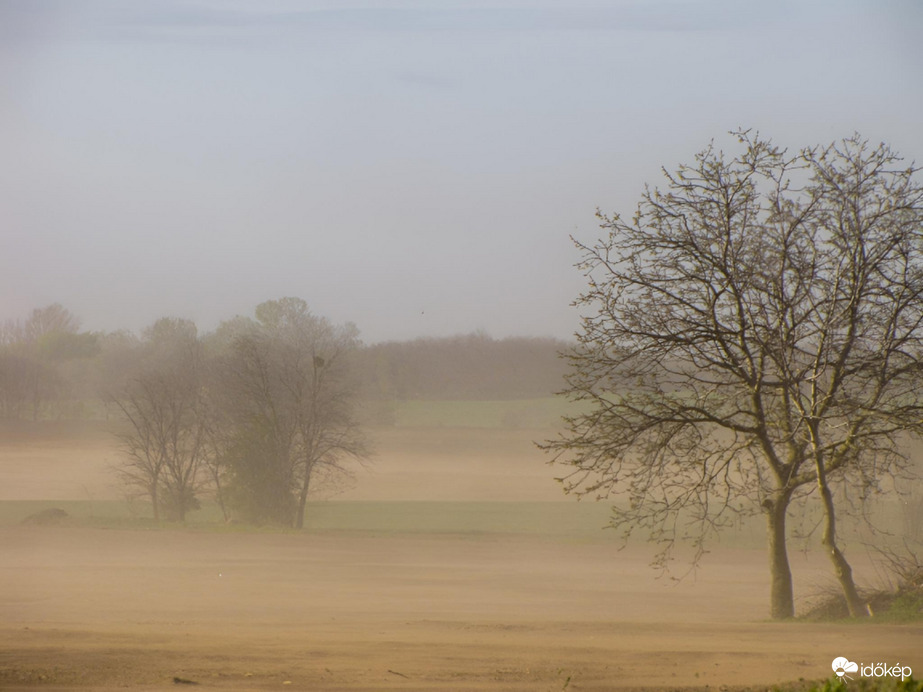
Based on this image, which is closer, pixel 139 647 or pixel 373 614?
pixel 139 647

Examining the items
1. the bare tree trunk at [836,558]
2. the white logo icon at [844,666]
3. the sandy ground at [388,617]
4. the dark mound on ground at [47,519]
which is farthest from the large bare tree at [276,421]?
the white logo icon at [844,666]

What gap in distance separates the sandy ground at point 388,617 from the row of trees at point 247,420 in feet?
11.8

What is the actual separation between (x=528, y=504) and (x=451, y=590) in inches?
1120

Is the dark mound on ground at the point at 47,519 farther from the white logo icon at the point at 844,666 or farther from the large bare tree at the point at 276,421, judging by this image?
the white logo icon at the point at 844,666

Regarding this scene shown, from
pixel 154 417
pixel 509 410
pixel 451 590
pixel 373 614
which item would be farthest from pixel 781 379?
pixel 509 410

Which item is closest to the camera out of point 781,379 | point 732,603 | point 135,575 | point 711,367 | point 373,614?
point 781,379

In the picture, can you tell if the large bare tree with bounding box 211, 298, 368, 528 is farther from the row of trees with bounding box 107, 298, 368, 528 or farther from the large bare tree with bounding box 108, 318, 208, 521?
the large bare tree with bounding box 108, 318, 208, 521

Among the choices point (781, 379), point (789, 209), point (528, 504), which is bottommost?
point (528, 504)

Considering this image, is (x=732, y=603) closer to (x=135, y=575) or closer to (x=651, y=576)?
(x=651, y=576)

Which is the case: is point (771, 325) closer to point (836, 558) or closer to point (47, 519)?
point (836, 558)

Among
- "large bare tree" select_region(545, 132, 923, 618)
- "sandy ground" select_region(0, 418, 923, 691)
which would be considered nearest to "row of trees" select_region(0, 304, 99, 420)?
"sandy ground" select_region(0, 418, 923, 691)

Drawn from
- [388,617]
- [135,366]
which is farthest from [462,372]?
[388,617]

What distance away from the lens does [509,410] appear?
68.6m

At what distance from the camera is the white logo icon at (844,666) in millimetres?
8922
